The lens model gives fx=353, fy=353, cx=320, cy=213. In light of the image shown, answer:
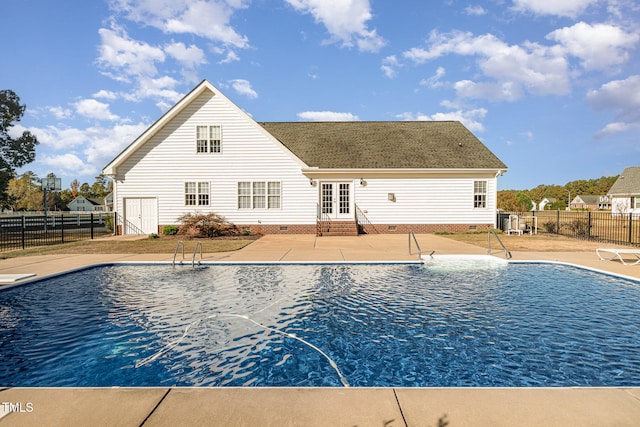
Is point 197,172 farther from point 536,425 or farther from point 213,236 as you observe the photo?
point 536,425

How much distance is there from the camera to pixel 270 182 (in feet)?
73.0

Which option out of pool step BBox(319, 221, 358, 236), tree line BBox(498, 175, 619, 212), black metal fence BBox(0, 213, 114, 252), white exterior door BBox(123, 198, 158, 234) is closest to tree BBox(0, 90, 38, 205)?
black metal fence BBox(0, 213, 114, 252)

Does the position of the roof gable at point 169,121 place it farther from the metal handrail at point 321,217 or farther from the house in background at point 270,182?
the metal handrail at point 321,217

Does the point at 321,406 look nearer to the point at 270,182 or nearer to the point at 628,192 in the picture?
the point at 270,182

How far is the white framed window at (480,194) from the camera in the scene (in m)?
23.0

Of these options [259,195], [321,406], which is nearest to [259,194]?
[259,195]

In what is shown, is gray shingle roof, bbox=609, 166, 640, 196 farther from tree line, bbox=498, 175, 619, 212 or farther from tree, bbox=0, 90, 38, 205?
tree, bbox=0, 90, 38, 205

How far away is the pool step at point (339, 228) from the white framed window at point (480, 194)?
323 inches

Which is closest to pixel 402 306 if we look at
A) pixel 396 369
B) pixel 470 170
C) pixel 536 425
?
pixel 396 369

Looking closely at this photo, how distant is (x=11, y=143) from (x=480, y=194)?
47130 mm

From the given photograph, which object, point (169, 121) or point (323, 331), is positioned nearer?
point (323, 331)

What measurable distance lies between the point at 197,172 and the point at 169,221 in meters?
3.58

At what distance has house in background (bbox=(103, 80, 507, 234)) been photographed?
2188 centimetres

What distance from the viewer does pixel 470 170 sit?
2255 cm
